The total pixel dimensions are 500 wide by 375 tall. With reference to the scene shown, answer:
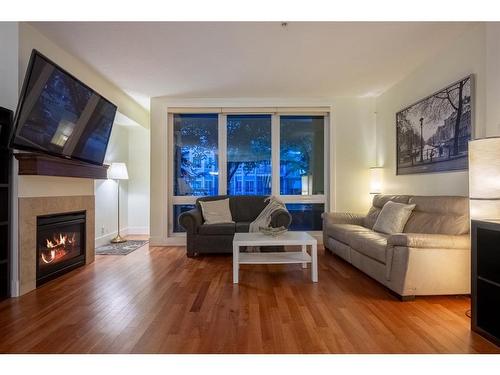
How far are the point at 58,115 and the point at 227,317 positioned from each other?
8.12 feet

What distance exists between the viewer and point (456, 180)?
10.1ft

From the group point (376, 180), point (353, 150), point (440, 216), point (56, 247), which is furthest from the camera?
point (353, 150)

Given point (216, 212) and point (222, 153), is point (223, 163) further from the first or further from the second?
point (216, 212)

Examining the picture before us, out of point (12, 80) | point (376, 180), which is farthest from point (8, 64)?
point (376, 180)

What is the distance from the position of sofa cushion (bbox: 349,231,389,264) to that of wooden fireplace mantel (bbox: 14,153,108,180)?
10.7 feet

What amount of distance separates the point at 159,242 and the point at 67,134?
2.55 m

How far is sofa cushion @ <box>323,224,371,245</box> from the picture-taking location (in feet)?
11.9

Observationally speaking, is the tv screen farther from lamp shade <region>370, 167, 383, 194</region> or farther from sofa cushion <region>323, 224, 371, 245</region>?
lamp shade <region>370, 167, 383, 194</region>

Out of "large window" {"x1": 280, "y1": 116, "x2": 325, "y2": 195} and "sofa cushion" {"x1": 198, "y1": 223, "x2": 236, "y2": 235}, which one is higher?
"large window" {"x1": 280, "y1": 116, "x2": 325, "y2": 195}

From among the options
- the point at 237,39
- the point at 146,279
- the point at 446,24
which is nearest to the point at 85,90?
the point at 237,39

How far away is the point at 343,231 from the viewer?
3.79 m

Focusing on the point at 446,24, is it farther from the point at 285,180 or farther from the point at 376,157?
the point at 285,180

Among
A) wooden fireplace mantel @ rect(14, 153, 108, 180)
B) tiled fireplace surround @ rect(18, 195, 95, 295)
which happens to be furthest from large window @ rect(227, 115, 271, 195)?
tiled fireplace surround @ rect(18, 195, 95, 295)
